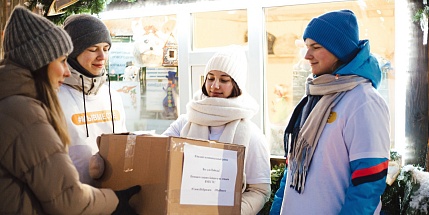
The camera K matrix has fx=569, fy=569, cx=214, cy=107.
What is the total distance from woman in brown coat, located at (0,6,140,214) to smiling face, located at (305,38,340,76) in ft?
3.78

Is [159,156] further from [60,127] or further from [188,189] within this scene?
[60,127]

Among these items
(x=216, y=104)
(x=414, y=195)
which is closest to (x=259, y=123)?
(x=216, y=104)

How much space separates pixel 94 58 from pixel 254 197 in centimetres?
110

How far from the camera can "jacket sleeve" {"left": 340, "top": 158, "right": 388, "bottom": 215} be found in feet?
7.93

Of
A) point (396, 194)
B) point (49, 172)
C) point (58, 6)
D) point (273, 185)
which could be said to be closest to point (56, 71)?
point (49, 172)

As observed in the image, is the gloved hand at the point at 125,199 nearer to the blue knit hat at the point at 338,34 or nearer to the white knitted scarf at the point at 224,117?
the white knitted scarf at the point at 224,117

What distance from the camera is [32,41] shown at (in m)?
2.08

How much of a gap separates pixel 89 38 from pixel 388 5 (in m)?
1.96

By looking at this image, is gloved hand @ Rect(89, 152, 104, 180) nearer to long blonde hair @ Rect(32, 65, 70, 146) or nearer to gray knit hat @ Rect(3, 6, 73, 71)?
long blonde hair @ Rect(32, 65, 70, 146)

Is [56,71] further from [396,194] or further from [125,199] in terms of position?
[396,194]

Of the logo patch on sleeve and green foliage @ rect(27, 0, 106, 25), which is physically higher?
green foliage @ rect(27, 0, 106, 25)

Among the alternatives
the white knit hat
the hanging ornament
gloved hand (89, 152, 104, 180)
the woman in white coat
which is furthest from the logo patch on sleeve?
the hanging ornament

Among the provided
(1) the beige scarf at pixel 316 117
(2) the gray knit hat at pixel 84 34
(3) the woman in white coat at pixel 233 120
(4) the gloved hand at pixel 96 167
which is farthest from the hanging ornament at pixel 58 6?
(1) the beige scarf at pixel 316 117

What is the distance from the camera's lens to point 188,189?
7.47ft
